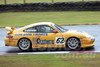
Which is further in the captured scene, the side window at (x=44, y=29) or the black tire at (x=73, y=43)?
the side window at (x=44, y=29)

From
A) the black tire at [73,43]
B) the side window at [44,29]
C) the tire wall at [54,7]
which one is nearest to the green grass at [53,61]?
the black tire at [73,43]

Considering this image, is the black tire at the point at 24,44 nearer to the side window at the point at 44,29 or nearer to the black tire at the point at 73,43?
the side window at the point at 44,29

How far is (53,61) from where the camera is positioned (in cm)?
786

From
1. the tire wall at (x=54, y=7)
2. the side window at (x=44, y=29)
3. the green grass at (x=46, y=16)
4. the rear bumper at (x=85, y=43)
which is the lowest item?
the rear bumper at (x=85, y=43)

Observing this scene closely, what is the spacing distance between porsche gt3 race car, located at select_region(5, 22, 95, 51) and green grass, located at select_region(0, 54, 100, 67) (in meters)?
1.46

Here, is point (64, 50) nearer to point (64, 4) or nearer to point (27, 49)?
point (27, 49)

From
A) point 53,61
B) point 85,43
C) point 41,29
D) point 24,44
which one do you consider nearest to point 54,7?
point 41,29

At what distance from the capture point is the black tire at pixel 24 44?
10.3 metres

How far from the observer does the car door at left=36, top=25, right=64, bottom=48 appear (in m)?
10.1

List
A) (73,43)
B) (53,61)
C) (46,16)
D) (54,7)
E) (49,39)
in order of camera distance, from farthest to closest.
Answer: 1. (54,7)
2. (46,16)
3. (49,39)
4. (73,43)
5. (53,61)

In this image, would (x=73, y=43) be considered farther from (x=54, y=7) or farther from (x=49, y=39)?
(x=54, y=7)

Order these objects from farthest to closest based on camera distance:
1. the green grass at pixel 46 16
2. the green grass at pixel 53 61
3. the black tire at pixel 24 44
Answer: the green grass at pixel 46 16
the black tire at pixel 24 44
the green grass at pixel 53 61

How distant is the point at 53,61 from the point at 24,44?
2.80 meters

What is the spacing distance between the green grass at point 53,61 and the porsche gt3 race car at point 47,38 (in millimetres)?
1461
